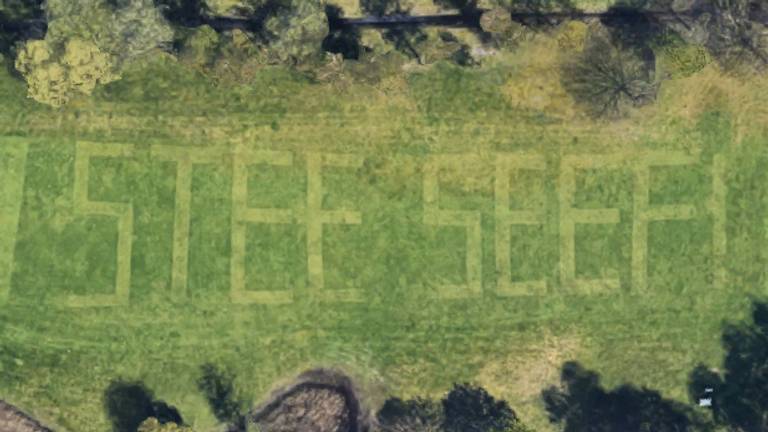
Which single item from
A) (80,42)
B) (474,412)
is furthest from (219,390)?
(80,42)

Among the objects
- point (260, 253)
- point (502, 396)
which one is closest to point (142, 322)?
point (260, 253)

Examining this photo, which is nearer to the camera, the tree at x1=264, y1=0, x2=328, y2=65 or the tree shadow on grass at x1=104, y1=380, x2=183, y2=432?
the tree at x1=264, y1=0, x2=328, y2=65

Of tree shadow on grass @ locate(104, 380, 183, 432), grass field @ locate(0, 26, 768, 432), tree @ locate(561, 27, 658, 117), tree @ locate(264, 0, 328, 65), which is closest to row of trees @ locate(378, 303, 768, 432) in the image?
grass field @ locate(0, 26, 768, 432)

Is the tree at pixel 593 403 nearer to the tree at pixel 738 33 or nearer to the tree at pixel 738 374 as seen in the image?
the tree at pixel 738 374

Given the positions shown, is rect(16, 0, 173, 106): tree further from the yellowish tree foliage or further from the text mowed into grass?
the text mowed into grass

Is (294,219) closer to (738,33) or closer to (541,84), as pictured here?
(541,84)

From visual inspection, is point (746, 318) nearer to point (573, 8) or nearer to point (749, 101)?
point (749, 101)
